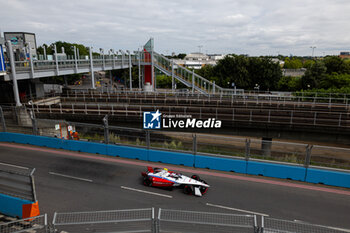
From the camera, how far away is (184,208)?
8844mm

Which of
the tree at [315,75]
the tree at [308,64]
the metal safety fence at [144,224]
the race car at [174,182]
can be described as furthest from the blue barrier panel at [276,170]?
the tree at [308,64]

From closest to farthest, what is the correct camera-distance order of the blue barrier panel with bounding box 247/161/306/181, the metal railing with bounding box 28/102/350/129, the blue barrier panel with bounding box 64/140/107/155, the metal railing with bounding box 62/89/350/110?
the blue barrier panel with bounding box 247/161/306/181, the blue barrier panel with bounding box 64/140/107/155, the metal railing with bounding box 28/102/350/129, the metal railing with bounding box 62/89/350/110

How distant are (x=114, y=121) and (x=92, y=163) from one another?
27.7ft

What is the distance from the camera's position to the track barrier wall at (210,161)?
424 inches

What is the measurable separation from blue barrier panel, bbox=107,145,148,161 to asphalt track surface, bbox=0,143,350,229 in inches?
26.5

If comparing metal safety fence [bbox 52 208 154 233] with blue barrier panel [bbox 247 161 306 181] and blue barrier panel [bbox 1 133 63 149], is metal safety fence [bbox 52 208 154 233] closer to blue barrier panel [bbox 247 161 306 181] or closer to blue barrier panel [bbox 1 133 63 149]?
blue barrier panel [bbox 247 161 306 181]

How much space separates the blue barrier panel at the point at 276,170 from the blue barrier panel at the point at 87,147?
8744mm

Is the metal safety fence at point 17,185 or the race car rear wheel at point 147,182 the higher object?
the metal safety fence at point 17,185

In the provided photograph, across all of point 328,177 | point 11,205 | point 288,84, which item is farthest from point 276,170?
point 288,84

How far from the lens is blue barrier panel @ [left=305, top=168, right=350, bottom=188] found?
34.3 ft

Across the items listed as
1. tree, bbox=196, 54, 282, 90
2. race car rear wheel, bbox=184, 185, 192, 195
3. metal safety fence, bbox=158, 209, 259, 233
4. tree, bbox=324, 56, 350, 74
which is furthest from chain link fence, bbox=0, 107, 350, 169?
tree, bbox=324, 56, 350, 74

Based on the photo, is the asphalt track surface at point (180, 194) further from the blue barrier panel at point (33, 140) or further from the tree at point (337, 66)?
the tree at point (337, 66)

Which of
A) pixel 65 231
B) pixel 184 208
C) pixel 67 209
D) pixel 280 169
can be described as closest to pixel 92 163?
pixel 67 209

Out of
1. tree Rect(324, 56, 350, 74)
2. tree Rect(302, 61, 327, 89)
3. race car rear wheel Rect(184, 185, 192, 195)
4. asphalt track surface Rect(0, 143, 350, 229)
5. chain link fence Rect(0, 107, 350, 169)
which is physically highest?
tree Rect(324, 56, 350, 74)
